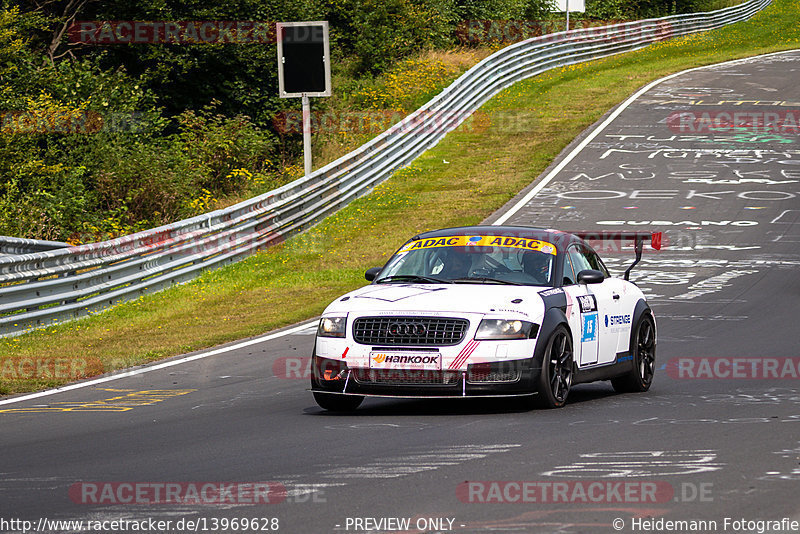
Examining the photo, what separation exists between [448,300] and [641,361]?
2728mm

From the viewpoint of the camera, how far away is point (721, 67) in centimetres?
4859

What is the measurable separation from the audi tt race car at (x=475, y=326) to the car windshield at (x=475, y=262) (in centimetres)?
1

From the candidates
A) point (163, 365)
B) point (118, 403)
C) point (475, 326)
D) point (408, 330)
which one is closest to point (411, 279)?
point (408, 330)

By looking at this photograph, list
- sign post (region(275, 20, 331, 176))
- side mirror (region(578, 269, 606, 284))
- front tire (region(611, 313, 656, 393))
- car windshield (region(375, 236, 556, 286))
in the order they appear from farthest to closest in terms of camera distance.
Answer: sign post (region(275, 20, 331, 176))
front tire (region(611, 313, 656, 393))
car windshield (region(375, 236, 556, 286))
side mirror (region(578, 269, 606, 284))

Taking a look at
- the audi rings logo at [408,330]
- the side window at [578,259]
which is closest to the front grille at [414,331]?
the audi rings logo at [408,330]

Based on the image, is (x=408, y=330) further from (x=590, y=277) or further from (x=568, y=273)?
(x=568, y=273)

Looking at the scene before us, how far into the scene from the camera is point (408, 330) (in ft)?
32.3

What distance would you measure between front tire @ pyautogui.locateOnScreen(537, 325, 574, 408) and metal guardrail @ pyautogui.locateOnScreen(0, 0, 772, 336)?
28.5ft

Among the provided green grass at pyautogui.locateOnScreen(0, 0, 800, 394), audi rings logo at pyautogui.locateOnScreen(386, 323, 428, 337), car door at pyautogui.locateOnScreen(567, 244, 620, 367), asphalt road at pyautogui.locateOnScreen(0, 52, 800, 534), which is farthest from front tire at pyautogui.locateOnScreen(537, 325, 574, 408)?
green grass at pyautogui.locateOnScreen(0, 0, 800, 394)

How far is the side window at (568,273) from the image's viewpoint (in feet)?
36.0

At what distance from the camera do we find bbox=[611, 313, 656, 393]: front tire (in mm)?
11680

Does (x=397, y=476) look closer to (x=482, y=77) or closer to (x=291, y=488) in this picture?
(x=291, y=488)

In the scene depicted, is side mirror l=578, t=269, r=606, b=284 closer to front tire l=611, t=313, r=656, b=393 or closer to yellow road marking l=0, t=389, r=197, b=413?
front tire l=611, t=313, r=656, b=393

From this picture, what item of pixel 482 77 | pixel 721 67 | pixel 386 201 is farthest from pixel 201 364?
pixel 721 67
